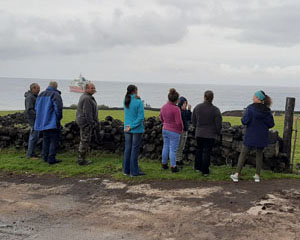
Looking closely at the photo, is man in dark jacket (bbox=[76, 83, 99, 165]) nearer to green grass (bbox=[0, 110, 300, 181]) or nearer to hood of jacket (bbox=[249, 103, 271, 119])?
green grass (bbox=[0, 110, 300, 181])

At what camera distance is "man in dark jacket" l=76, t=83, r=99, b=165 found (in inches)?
347

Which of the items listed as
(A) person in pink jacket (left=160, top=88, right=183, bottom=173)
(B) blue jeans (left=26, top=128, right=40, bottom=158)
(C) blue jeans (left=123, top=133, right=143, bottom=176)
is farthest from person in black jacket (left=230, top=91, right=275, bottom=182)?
(B) blue jeans (left=26, top=128, right=40, bottom=158)

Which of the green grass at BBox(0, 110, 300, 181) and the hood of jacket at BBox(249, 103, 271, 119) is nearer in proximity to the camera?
the hood of jacket at BBox(249, 103, 271, 119)

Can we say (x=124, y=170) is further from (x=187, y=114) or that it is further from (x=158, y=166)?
(x=187, y=114)

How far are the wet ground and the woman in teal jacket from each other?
0.64m

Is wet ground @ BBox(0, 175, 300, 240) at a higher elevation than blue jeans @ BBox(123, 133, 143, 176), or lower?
lower

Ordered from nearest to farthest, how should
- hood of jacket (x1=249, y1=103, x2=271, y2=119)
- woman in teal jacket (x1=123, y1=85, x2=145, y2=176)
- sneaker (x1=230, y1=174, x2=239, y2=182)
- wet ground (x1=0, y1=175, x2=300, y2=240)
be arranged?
wet ground (x1=0, y1=175, x2=300, y2=240)
hood of jacket (x1=249, y1=103, x2=271, y2=119)
sneaker (x1=230, y1=174, x2=239, y2=182)
woman in teal jacket (x1=123, y1=85, x2=145, y2=176)

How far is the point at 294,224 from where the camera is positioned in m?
5.27

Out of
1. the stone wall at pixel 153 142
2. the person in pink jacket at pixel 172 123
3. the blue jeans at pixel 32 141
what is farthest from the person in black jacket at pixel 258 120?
the blue jeans at pixel 32 141

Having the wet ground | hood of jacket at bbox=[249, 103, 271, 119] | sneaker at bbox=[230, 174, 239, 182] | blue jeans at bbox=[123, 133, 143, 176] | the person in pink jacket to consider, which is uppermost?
hood of jacket at bbox=[249, 103, 271, 119]

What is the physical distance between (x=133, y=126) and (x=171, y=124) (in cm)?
101

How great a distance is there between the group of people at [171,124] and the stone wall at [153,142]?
2.77 ft

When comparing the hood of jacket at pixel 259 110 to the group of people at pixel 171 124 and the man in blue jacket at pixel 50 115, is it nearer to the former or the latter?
the group of people at pixel 171 124

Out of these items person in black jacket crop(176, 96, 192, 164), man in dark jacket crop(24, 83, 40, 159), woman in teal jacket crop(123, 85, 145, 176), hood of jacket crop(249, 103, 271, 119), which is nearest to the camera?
hood of jacket crop(249, 103, 271, 119)
